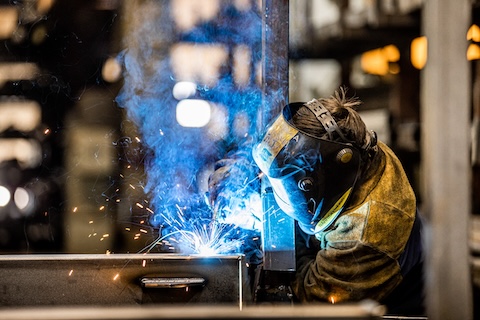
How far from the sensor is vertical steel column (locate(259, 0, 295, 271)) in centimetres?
213

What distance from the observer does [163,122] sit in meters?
5.24

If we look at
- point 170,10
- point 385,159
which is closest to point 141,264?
point 385,159

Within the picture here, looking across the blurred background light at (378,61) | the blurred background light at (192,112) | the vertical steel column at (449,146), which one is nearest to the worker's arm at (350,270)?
the vertical steel column at (449,146)

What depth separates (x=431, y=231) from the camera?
3.52 ft

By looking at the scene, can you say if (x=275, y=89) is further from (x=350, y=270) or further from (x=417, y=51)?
(x=417, y=51)

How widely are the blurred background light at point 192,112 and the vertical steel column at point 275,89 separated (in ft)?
9.63

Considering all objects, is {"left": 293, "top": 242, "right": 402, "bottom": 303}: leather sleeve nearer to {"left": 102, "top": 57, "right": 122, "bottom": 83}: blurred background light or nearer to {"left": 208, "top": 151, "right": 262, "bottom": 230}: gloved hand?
{"left": 208, "top": 151, "right": 262, "bottom": 230}: gloved hand

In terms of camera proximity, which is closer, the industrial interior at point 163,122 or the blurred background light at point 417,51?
the industrial interior at point 163,122

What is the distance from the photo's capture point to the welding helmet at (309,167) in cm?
197

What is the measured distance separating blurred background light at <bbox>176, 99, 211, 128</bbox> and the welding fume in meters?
3.02

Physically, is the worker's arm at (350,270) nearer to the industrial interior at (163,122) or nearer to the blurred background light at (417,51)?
the industrial interior at (163,122)

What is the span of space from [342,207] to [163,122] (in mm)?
3425

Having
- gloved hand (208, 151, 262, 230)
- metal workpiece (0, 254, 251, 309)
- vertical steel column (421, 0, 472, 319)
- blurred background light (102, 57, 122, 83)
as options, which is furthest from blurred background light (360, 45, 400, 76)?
vertical steel column (421, 0, 472, 319)

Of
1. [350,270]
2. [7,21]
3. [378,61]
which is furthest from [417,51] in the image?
[7,21]
